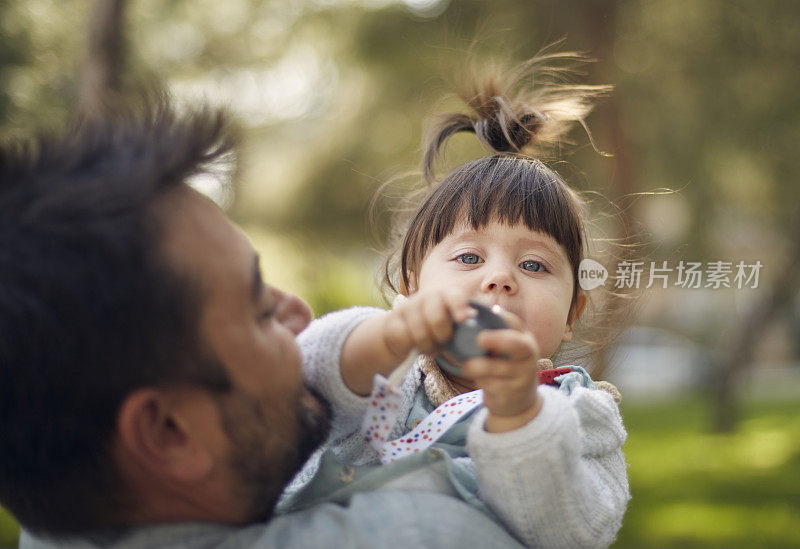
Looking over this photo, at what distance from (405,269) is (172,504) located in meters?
1.17

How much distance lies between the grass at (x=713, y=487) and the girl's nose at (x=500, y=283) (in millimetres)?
5061

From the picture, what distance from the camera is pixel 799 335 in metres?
14.4

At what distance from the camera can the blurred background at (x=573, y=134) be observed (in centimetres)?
624

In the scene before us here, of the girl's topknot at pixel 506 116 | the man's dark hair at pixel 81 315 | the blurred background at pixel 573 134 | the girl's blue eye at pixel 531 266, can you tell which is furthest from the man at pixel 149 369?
the blurred background at pixel 573 134

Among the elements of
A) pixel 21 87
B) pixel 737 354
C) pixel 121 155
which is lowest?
pixel 737 354

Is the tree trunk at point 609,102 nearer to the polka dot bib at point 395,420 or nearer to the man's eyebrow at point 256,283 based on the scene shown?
the polka dot bib at point 395,420

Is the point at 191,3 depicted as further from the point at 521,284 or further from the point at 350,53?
the point at 521,284

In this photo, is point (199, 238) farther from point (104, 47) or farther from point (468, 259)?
point (104, 47)

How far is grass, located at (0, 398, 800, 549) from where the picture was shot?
6.37m

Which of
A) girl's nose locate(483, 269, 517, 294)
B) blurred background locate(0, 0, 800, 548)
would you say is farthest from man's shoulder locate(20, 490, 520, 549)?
blurred background locate(0, 0, 800, 548)

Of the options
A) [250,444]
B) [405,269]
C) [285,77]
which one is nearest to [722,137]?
[285,77]

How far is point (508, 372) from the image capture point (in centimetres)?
128

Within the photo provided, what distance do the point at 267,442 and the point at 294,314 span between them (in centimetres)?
27

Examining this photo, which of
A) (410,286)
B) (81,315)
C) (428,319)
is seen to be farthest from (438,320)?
(410,286)
